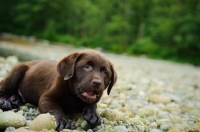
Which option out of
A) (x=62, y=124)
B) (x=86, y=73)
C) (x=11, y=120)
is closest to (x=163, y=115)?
(x=86, y=73)

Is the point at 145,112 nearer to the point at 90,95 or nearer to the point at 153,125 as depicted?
the point at 153,125

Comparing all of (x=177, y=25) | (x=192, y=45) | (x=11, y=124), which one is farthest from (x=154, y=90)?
(x=177, y=25)

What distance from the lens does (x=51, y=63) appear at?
523 cm

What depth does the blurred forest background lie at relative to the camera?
31.8m

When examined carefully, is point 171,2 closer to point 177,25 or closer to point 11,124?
point 177,25

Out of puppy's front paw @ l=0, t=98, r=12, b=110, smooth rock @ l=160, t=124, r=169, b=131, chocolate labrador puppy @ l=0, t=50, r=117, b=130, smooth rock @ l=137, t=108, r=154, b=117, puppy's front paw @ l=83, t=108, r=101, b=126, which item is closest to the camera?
chocolate labrador puppy @ l=0, t=50, r=117, b=130

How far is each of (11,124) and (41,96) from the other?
0.74 meters

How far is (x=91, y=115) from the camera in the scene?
14.3ft

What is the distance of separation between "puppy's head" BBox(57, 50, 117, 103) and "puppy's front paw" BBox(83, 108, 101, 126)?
9.5 inches

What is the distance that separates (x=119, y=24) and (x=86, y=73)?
3503cm

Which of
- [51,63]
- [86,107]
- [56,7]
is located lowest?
[56,7]

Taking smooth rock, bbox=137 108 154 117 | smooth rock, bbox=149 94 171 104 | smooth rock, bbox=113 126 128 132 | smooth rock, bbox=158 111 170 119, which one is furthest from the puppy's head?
smooth rock, bbox=149 94 171 104

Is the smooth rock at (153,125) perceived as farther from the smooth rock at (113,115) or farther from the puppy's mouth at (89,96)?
the puppy's mouth at (89,96)

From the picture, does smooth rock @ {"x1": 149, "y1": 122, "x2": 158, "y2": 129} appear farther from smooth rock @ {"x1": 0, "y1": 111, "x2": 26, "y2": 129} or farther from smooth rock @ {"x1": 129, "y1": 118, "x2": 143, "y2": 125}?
smooth rock @ {"x1": 0, "y1": 111, "x2": 26, "y2": 129}
